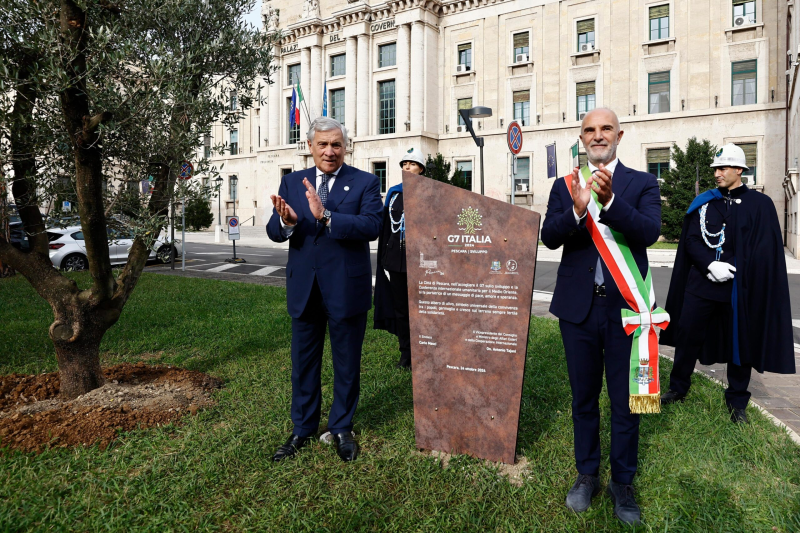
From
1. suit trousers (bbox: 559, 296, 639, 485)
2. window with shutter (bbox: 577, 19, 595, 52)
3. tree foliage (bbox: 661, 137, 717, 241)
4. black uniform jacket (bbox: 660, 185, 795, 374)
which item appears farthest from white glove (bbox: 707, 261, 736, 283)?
Result: window with shutter (bbox: 577, 19, 595, 52)

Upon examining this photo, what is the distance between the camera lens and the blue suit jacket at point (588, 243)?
9.43ft

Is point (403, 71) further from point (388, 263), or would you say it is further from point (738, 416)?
point (738, 416)

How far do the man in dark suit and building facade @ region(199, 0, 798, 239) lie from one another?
70.4 feet

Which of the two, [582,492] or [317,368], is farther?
[317,368]

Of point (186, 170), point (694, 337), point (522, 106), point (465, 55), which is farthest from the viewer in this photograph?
point (465, 55)

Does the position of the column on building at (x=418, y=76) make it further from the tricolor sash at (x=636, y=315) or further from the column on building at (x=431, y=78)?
the tricolor sash at (x=636, y=315)

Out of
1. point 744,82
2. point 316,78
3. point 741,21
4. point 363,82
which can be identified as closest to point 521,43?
point 363,82

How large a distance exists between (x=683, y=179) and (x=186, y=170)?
28659mm

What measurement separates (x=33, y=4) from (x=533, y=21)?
3395 cm

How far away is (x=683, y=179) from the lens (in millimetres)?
27953

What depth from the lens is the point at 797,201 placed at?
20422 millimetres

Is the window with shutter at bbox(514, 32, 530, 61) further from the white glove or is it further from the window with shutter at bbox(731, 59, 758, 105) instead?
the white glove

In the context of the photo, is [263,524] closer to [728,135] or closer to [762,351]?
[762,351]

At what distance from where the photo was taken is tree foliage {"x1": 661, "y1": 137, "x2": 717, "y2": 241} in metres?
27.6
